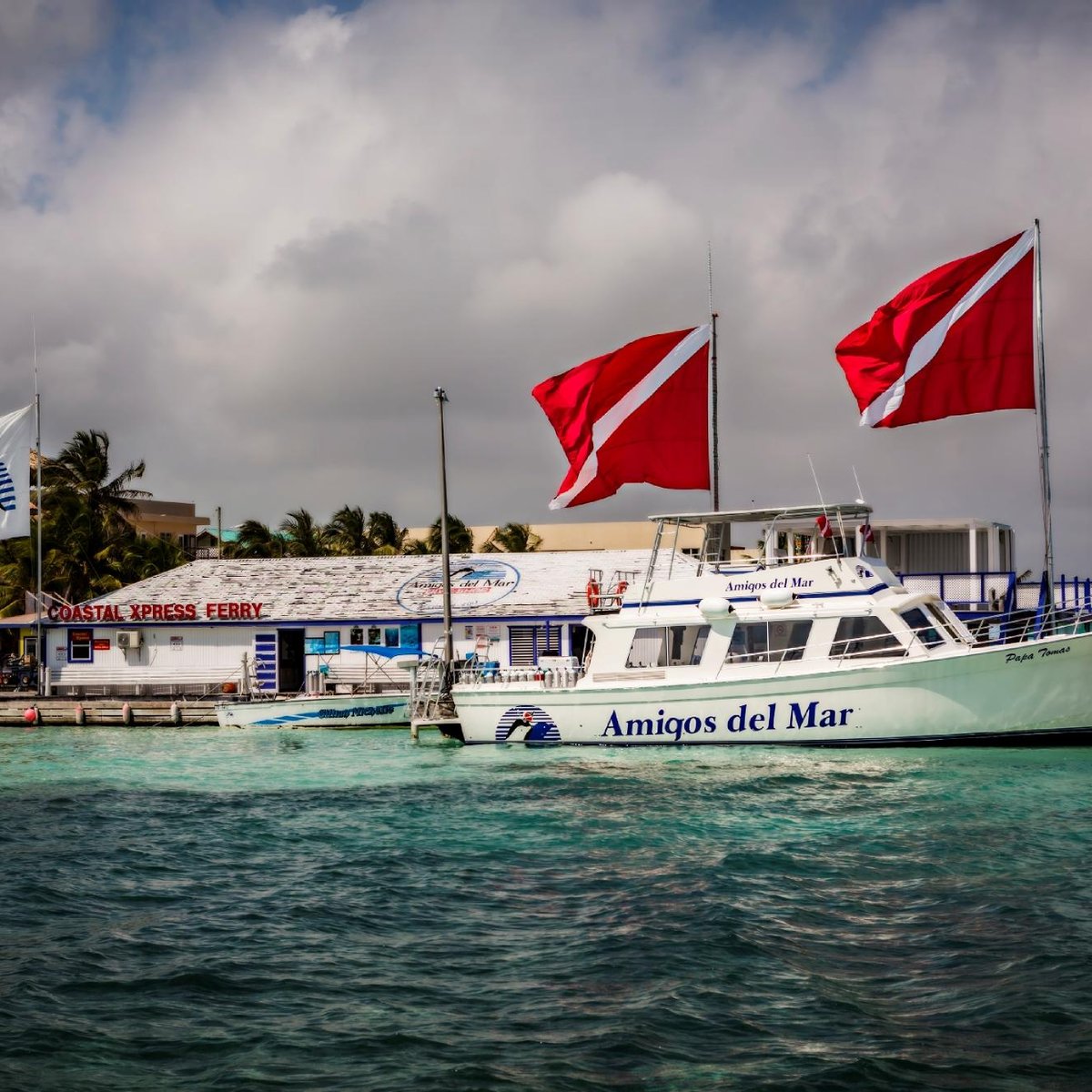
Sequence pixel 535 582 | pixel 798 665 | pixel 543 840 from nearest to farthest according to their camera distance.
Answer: pixel 543 840 < pixel 798 665 < pixel 535 582

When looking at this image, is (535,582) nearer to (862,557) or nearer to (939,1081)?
(862,557)

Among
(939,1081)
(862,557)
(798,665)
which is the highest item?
(862,557)

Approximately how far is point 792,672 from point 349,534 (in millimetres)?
43417

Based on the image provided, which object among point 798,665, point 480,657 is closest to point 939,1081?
point 798,665

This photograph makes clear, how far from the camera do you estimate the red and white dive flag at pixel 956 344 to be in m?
23.0

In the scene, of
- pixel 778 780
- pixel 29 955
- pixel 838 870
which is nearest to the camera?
pixel 29 955

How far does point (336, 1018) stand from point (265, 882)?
497 cm

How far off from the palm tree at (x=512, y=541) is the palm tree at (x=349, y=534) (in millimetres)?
6485

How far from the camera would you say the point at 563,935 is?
11.5m

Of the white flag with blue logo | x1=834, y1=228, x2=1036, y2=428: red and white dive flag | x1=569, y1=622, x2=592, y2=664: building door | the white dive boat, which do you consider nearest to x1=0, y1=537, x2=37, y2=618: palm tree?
the white flag with blue logo

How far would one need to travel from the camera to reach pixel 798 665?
24172mm

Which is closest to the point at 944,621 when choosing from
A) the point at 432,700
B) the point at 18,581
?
the point at 432,700

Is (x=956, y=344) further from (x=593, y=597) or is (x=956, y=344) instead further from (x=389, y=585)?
(x=389, y=585)

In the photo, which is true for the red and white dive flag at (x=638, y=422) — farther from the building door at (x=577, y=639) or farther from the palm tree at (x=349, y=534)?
Result: the palm tree at (x=349, y=534)
